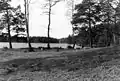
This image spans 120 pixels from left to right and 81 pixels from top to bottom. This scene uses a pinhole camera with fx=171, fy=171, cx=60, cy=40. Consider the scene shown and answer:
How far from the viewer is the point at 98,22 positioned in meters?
39.0

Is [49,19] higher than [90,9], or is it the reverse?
[90,9]

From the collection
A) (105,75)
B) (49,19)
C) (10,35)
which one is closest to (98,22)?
(49,19)

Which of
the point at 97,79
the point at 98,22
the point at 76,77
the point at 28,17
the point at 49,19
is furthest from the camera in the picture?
the point at 98,22

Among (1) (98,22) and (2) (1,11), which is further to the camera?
(1) (98,22)

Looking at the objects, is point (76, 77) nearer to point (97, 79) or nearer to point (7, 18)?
point (97, 79)

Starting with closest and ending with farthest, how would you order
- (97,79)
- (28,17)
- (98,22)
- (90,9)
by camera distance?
(97,79) → (28,17) → (90,9) → (98,22)

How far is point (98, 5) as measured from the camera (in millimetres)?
37156

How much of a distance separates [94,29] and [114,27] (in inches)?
198

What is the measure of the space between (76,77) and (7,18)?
83.9 feet

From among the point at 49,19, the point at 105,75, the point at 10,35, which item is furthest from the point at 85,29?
the point at 105,75

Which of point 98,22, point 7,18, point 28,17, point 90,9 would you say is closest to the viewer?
point 28,17

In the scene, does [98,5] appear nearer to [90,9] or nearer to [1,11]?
[90,9]

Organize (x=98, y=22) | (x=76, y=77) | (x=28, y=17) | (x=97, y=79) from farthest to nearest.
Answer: (x=98, y=22) < (x=28, y=17) < (x=76, y=77) < (x=97, y=79)

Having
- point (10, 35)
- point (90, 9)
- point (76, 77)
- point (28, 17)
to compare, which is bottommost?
point (76, 77)
